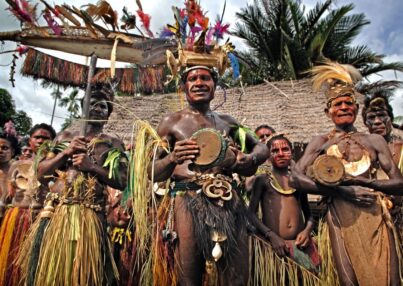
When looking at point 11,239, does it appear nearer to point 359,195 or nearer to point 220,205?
point 220,205

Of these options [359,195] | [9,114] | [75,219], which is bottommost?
[75,219]

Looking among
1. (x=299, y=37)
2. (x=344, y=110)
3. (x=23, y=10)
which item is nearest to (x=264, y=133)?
(x=344, y=110)

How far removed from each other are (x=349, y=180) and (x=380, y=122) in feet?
4.18

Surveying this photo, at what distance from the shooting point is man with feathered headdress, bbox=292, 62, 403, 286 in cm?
267

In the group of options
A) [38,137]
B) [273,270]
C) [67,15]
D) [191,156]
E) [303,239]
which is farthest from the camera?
[38,137]

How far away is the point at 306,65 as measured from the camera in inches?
542

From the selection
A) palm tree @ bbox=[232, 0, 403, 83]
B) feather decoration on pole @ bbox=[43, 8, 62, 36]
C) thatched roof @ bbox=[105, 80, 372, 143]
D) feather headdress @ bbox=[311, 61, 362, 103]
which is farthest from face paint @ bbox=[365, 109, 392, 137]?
palm tree @ bbox=[232, 0, 403, 83]

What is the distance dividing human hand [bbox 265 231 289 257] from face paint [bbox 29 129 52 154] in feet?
7.97

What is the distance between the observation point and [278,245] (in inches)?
120

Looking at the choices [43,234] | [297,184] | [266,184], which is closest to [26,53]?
[43,234]

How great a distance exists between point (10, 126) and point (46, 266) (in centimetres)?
262

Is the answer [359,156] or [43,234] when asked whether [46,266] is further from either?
[359,156]

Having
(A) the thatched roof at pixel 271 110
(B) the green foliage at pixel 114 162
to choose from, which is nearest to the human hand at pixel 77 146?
(B) the green foliage at pixel 114 162

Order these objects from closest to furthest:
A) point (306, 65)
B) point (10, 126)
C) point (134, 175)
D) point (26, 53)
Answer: point (134, 175) < point (26, 53) < point (10, 126) < point (306, 65)
